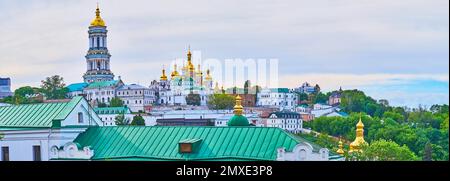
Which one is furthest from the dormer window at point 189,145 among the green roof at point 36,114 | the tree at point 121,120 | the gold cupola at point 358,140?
the gold cupola at point 358,140

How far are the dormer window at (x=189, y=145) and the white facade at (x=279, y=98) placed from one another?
0.76 metres

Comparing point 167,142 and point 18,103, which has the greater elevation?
point 18,103

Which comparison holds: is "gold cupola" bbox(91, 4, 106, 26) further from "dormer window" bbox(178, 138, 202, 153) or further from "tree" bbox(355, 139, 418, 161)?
"tree" bbox(355, 139, 418, 161)

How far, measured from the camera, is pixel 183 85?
13.4ft

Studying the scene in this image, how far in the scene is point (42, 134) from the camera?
4.27m

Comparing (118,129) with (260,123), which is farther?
(118,129)

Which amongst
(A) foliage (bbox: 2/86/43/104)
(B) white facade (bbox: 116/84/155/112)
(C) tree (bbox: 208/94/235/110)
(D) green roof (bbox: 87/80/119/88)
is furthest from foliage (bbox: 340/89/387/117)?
(A) foliage (bbox: 2/86/43/104)

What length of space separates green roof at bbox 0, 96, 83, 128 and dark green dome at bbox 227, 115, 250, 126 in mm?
962

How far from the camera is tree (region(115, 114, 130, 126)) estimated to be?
3.93 m

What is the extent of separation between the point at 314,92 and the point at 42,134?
1.91 metres

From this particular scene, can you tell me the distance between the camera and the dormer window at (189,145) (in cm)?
414

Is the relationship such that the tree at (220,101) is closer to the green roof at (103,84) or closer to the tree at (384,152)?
the green roof at (103,84)

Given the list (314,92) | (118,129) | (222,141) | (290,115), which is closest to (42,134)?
(118,129)
